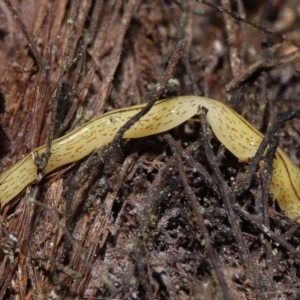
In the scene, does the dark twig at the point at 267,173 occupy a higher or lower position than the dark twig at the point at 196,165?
lower

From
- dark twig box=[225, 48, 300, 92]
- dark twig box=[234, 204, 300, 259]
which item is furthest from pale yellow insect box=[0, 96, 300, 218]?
dark twig box=[225, 48, 300, 92]

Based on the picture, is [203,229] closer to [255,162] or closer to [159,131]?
[255,162]

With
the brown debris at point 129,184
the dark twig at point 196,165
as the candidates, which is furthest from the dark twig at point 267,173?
the dark twig at point 196,165

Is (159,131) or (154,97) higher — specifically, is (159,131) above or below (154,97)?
below

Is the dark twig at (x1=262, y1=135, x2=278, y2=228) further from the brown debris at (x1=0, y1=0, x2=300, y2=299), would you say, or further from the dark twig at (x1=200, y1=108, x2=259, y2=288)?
the dark twig at (x1=200, y1=108, x2=259, y2=288)

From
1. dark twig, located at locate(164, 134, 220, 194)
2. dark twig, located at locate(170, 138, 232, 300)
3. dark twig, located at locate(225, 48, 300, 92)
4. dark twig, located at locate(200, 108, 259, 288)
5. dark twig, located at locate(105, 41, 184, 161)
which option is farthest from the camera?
dark twig, located at locate(225, 48, 300, 92)

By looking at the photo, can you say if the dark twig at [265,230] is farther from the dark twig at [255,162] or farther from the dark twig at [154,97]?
the dark twig at [154,97]

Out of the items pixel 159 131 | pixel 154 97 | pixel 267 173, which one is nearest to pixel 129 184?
pixel 159 131

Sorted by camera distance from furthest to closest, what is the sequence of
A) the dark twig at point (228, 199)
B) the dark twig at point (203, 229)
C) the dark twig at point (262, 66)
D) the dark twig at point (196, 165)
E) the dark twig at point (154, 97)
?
the dark twig at point (262, 66) → the dark twig at point (196, 165) → the dark twig at point (154, 97) → the dark twig at point (228, 199) → the dark twig at point (203, 229)

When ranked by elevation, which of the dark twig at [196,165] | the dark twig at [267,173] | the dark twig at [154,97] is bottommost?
the dark twig at [267,173]
